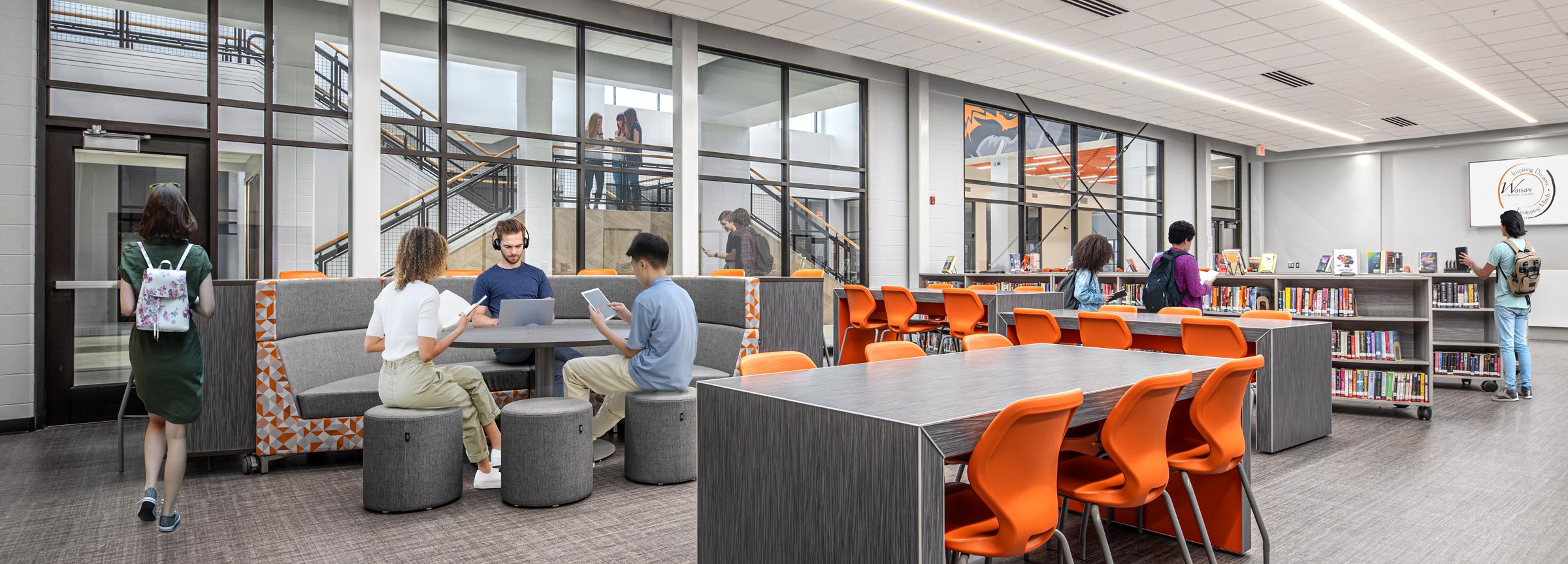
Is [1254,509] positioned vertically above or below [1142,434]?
below

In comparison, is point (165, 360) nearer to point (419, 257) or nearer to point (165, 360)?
point (165, 360)

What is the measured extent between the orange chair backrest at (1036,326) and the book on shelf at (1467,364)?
444 cm

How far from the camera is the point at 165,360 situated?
321cm

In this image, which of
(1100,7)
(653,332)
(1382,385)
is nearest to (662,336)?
(653,332)

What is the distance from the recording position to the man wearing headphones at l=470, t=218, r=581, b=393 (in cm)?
469

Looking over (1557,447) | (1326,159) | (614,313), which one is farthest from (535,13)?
(1326,159)

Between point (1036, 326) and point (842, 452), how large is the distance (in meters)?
3.65

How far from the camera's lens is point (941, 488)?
1713 millimetres

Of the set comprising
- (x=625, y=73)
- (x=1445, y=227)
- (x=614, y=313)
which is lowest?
(x=614, y=313)

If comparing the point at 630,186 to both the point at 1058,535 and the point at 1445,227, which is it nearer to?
the point at 1058,535

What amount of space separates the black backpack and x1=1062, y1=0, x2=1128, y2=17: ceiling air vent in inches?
99.5

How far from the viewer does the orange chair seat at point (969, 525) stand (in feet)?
6.13

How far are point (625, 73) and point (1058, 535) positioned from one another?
23.5ft

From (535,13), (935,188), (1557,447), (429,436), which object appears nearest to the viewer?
(429,436)
